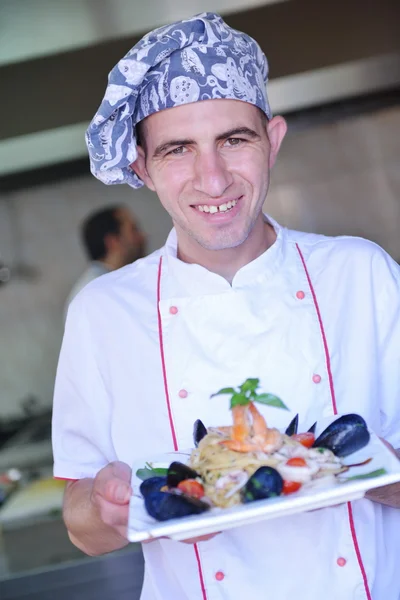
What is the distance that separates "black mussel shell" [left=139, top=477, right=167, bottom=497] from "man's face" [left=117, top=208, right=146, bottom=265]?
2628mm

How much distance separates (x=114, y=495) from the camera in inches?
45.3

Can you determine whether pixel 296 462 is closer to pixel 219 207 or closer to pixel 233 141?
pixel 219 207

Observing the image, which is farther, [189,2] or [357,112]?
[357,112]

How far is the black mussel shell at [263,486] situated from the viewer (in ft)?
3.45

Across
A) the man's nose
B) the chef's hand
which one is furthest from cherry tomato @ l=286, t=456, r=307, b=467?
the man's nose

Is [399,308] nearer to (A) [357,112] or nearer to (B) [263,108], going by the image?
(B) [263,108]

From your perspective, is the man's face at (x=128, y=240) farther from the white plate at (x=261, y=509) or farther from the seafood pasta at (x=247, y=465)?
the white plate at (x=261, y=509)

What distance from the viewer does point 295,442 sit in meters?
1.19

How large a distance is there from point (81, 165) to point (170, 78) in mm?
2825

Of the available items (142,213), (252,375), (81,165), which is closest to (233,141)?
(252,375)

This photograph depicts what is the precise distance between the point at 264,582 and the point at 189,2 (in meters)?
2.35

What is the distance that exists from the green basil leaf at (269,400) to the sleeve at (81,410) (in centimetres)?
37

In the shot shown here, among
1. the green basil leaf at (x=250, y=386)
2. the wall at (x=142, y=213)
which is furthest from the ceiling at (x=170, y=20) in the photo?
the green basil leaf at (x=250, y=386)

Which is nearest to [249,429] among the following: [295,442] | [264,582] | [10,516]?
[295,442]
